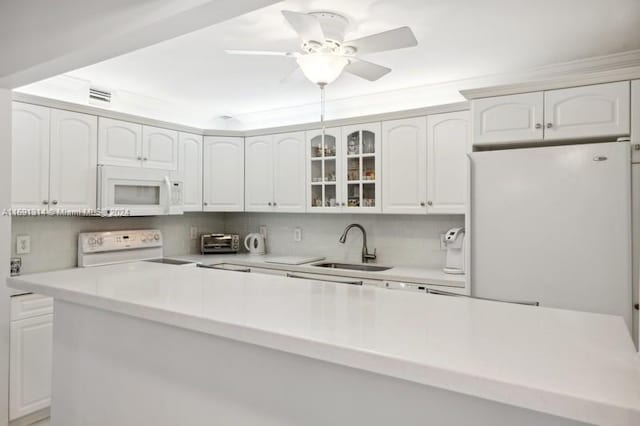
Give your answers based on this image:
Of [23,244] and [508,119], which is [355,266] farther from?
[23,244]

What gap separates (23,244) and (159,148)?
131 centimetres

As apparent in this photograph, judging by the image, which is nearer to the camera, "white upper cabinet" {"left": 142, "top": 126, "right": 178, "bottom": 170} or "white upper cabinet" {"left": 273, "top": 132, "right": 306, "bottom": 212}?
"white upper cabinet" {"left": 142, "top": 126, "right": 178, "bottom": 170}

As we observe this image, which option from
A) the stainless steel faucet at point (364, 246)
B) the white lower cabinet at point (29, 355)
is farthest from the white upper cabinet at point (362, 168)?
the white lower cabinet at point (29, 355)

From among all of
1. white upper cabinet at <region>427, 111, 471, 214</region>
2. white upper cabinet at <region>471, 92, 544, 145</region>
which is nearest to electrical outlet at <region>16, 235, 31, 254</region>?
white upper cabinet at <region>427, 111, 471, 214</region>

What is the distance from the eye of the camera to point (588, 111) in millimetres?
2520

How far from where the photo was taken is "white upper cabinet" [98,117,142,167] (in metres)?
3.45

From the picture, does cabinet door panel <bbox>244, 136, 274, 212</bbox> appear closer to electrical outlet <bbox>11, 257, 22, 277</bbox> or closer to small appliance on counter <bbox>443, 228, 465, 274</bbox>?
small appliance on counter <bbox>443, 228, 465, 274</bbox>

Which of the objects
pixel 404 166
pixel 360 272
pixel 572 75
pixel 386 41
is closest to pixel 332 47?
pixel 386 41

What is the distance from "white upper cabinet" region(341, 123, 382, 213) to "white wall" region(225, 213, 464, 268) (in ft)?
0.95

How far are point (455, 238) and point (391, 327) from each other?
2154 millimetres

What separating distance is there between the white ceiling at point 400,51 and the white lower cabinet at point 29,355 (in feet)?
5.84

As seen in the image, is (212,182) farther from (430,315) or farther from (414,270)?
(430,315)

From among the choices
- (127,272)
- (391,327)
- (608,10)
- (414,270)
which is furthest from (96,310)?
(608,10)

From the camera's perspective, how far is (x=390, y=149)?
3.55 metres
